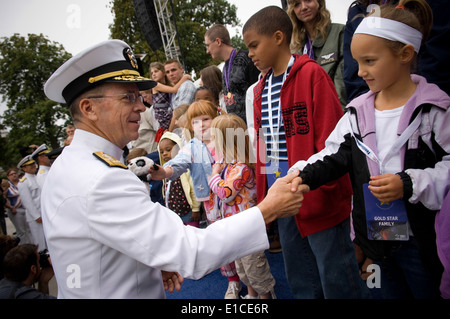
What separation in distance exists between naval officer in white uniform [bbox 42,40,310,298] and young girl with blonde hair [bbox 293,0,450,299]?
1.34 feet

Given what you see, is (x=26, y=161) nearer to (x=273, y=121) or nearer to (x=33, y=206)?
(x=33, y=206)

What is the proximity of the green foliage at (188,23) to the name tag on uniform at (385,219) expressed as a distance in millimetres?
17312

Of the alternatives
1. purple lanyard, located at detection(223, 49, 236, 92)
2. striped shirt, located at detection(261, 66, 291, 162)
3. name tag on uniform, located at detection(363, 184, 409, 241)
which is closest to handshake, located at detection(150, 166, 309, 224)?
name tag on uniform, located at detection(363, 184, 409, 241)

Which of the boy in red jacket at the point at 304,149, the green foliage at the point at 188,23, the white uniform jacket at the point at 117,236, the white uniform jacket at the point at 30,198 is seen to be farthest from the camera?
the green foliage at the point at 188,23

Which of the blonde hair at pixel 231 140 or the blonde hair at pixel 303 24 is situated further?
the blonde hair at pixel 303 24

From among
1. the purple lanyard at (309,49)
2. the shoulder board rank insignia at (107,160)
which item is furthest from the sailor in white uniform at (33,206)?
the purple lanyard at (309,49)

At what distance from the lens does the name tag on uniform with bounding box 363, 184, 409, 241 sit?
1.45 metres

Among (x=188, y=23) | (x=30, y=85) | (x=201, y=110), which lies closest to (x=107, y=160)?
(x=201, y=110)

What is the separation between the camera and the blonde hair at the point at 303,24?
2995mm

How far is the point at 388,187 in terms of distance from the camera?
4.36 ft

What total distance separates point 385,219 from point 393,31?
927 mm

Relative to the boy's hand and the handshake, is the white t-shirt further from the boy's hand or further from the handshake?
the handshake

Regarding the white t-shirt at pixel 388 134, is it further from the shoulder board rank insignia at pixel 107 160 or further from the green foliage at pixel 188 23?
the green foliage at pixel 188 23
